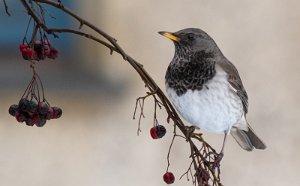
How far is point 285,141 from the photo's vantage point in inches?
125

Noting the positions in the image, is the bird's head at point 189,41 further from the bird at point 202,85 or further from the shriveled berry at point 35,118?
the shriveled berry at point 35,118

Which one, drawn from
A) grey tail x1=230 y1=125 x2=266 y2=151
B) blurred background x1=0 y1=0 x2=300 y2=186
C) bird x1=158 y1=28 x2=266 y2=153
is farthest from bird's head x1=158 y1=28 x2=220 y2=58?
blurred background x1=0 y1=0 x2=300 y2=186

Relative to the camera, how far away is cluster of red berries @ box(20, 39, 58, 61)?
4.18ft

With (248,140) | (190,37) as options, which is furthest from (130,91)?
(190,37)

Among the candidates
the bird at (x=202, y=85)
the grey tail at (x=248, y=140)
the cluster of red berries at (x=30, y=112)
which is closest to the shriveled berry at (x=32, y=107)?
the cluster of red berries at (x=30, y=112)

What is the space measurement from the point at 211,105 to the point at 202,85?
0.05 meters

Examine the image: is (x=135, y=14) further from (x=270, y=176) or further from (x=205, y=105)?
(x=205, y=105)

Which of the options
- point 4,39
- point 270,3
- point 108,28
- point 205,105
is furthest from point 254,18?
point 205,105

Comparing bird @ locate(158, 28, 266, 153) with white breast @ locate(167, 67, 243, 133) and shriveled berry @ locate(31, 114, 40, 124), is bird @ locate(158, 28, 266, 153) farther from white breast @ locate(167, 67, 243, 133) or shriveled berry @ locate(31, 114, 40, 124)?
shriveled berry @ locate(31, 114, 40, 124)

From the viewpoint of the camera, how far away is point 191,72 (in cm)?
181

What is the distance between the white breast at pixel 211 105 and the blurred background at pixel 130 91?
121 centimetres

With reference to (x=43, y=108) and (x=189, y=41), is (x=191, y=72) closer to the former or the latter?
(x=189, y=41)

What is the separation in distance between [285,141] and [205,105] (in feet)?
4.85

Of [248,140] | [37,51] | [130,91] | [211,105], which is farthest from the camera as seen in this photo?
[130,91]
